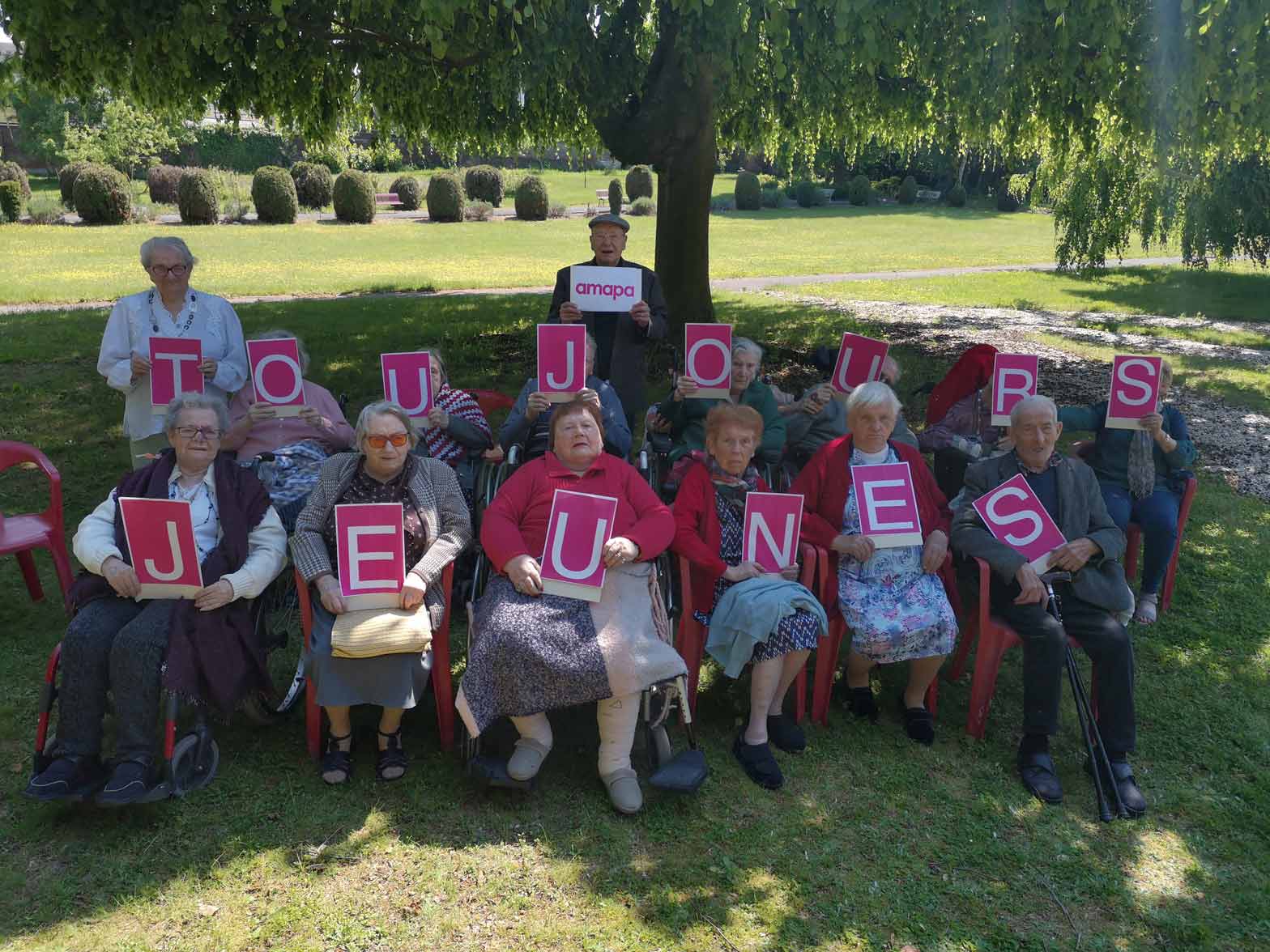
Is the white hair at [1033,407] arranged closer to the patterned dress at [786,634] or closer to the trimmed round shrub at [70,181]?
the patterned dress at [786,634]

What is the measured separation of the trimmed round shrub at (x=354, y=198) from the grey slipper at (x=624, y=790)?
1318 inches

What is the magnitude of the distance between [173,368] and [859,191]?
1876 inches

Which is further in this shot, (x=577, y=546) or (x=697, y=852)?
(x=577, y=546)

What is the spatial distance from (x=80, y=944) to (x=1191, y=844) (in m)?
3.86

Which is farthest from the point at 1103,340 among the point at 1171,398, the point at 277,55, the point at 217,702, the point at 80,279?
the point at 80,279


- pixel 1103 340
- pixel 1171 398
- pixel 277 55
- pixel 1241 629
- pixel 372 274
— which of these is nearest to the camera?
pixel 1241 629

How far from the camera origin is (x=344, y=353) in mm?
10867

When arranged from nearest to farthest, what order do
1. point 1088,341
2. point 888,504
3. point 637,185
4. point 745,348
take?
1. point 888,504
2. point 745,348
3. point 1088,341
4. point 637,185

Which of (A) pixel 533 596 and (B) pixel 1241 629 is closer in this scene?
(A) pixel 533 596

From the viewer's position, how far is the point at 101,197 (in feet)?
99.0

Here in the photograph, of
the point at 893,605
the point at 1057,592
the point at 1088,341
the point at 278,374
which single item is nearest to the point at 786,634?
the point at 893,605

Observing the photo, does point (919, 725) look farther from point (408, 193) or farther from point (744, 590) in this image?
point (408, 193)

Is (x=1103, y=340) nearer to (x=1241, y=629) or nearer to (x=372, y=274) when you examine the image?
(x=1241, y=629)

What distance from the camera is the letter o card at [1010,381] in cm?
534
